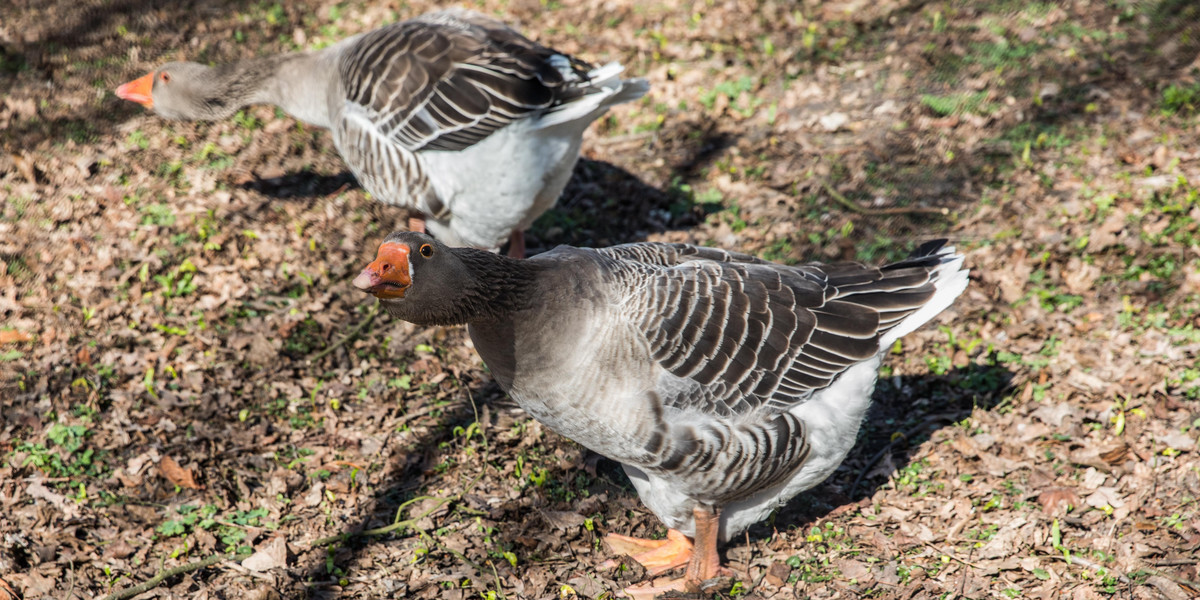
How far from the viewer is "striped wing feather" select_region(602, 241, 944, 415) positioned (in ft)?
13.2

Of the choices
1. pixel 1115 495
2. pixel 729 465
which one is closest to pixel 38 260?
pixel 729 465

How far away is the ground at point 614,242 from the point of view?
465 centimetres

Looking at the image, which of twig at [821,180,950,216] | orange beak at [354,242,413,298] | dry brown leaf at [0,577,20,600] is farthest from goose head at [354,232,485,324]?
twig at [821,180,950,216]

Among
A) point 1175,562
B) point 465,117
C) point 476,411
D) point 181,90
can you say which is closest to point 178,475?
point 476,411

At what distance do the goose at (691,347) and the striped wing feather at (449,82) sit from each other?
1876 millimetres

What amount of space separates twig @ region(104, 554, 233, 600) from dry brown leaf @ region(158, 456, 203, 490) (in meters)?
0.59

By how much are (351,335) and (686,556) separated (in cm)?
290

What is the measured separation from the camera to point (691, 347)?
4012 millimetres

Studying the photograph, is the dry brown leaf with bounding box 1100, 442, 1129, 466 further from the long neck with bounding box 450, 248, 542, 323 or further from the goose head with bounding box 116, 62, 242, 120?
the goose head with bounding box 116, 62, 242, 120

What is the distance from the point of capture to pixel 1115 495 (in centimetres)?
464

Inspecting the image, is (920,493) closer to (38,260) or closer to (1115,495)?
(1115,495)

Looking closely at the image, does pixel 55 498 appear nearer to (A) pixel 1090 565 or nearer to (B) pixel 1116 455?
(A) pixel 1090 565

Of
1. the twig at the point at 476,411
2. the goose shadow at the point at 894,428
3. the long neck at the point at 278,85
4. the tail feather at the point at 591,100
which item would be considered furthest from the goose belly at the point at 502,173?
the goose shadow at the point at 894,428

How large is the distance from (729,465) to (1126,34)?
269 inches
